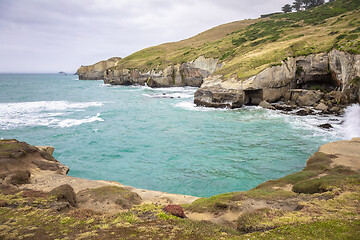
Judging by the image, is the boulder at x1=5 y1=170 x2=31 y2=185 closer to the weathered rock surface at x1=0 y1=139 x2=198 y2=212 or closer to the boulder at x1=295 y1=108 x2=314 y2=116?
the weathered rock surface at x1=0 y1=139 x2=198 y2=212

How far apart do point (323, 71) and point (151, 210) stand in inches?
1802

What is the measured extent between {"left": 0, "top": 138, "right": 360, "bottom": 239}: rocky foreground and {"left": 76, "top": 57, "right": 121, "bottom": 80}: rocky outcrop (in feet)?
443

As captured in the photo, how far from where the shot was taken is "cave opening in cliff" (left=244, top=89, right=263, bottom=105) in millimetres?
44656

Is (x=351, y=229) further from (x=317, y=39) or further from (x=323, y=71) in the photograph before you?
(x=317, y=39)

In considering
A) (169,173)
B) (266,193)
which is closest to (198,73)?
(169,173)

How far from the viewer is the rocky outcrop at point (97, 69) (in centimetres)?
13988

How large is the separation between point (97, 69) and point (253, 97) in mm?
124471

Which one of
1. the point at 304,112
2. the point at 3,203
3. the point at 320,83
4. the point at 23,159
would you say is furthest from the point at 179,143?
the point at 320,83

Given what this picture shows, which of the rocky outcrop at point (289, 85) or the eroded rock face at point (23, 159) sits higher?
the rocky outcrop at point (289, 85)

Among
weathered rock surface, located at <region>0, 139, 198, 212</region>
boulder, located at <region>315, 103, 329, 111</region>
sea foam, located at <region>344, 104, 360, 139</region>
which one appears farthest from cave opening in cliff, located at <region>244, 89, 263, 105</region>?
weathered rock surface, located at <region>0, 139, 198, 212</region>

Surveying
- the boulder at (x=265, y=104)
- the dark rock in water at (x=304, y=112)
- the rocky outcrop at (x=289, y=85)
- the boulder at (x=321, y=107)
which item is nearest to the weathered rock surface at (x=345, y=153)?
the dark rock in water at (x=304, y=112)

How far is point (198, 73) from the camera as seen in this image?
8038cm

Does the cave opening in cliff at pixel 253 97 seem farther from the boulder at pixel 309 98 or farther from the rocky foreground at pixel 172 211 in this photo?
the rocky foreground at pixel 172 211

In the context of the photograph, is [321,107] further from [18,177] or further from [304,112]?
[18,177]
